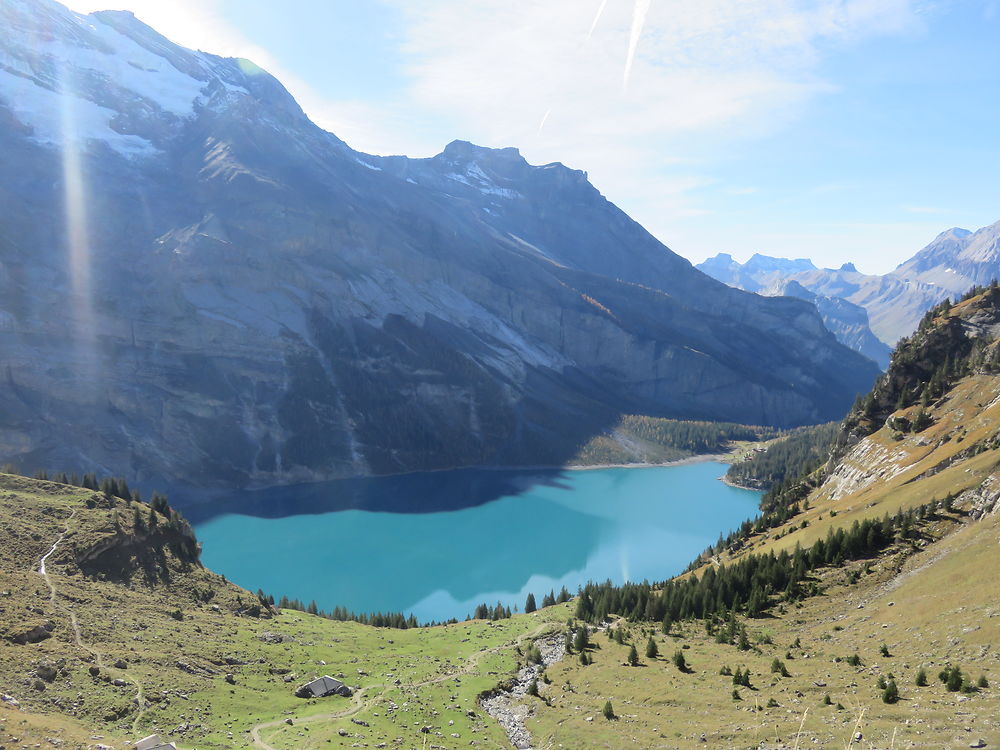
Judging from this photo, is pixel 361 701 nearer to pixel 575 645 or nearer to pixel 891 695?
pixel 575 645

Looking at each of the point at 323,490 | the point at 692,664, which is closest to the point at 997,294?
the point at 692,664

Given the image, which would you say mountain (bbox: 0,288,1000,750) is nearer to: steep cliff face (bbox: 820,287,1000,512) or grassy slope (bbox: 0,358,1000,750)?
grassy slope (bbox: 0,358,1000,750)

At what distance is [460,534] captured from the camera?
13312 cm

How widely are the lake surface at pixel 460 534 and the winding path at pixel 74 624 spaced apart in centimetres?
5182

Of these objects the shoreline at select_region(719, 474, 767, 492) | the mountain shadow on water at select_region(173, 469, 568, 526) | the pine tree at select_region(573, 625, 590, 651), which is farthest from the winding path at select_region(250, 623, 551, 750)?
the shoreline at select_region(719, 474, 767, 492)

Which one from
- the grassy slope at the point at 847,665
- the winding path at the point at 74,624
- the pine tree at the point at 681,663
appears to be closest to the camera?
the grassy slope at the point at 847,665

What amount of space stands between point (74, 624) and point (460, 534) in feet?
321

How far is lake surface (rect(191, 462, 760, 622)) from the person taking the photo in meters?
104

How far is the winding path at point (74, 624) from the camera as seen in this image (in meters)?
32.4

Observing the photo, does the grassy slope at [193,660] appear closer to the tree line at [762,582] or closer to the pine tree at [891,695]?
the tree line at [762,582]

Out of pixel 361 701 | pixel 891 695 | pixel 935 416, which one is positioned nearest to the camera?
pixel 891 695

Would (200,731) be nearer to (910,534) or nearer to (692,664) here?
(692,664)

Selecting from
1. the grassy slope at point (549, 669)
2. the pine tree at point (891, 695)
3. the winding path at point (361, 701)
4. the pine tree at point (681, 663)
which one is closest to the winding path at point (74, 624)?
the grassy slope at point (549, 669)

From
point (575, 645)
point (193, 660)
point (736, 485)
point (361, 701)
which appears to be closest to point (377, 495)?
point (736, 485)
